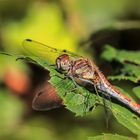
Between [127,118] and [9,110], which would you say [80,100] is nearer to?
[127,118]

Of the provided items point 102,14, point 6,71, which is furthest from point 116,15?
point 6,71

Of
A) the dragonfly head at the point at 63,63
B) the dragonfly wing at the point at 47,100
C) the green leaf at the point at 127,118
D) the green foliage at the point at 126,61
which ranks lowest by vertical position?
the dragonfly wing at the point at 47,100

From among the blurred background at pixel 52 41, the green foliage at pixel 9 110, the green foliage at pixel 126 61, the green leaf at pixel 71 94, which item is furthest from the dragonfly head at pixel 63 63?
the green foliage at pixel 9 110

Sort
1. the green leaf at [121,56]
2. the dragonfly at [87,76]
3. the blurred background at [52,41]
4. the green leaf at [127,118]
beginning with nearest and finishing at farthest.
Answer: the green leaf at [127,118], the dragonfly at [87,76], the green leaf at [121,56], the blurred background at [52,41]

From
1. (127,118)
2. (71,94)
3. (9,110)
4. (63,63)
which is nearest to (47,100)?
(63,63)

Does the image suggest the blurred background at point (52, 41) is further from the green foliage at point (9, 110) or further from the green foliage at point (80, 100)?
the green foliage at point (80, 100)
